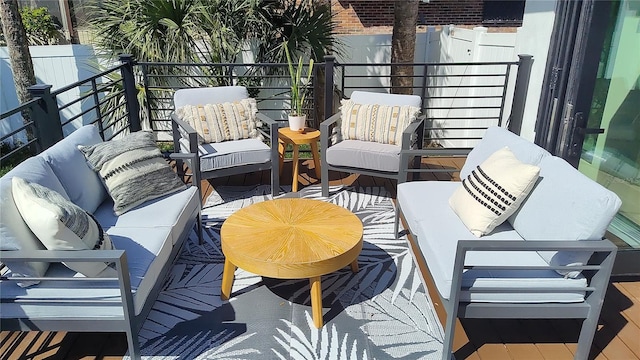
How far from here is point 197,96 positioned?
163 inches

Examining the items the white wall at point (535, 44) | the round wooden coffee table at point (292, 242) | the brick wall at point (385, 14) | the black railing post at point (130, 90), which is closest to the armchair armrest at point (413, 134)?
the white wall at point (535, 44)

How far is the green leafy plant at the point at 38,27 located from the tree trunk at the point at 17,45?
2445 mm

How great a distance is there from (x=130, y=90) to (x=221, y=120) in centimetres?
122

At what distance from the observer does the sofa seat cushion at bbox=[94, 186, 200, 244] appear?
2.62 m

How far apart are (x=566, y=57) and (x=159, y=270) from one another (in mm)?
2667

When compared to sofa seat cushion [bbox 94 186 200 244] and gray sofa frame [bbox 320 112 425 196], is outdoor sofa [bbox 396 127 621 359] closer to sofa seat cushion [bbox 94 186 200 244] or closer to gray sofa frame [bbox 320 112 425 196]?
gray sofa frame [bbox 320 112 425 196]

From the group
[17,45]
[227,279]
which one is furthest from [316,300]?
[17,45]

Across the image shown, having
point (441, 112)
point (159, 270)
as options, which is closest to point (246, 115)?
point (159, 270)

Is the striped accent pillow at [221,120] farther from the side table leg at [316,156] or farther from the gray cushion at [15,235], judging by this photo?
the gray cushion at [15,235]

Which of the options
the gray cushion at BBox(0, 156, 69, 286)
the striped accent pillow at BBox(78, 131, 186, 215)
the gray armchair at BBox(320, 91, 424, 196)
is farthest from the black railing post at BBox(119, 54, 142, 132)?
the gray cushion at BBox(0, 156, 69, 286)

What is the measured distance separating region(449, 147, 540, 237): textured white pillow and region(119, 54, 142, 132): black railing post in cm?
336

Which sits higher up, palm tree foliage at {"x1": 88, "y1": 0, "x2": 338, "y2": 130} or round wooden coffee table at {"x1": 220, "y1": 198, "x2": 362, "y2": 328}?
palm tree foliage at {"x1": 88, "y1": 0, "x2": 338, "y2": 130}

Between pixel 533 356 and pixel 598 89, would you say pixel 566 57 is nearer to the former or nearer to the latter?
pixel 598 89

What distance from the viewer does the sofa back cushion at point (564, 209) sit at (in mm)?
1980
